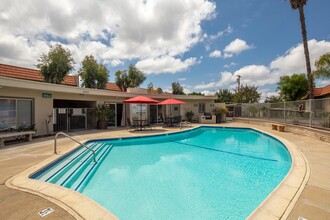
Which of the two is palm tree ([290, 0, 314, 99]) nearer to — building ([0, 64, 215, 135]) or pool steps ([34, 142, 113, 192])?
building ([0, 64, 215, 135])

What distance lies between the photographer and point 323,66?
14305mm

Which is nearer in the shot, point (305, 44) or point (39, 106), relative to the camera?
point (39, 106)

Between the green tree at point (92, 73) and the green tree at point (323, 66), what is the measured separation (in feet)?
A: 74.6

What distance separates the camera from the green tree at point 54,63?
1742 cm

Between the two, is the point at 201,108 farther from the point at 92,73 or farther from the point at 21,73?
the point at 21,73

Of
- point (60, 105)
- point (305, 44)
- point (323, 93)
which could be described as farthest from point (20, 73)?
point (323, 93)

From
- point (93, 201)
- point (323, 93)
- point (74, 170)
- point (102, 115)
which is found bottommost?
point (74, 170)

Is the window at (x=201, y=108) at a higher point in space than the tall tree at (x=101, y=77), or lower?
lower

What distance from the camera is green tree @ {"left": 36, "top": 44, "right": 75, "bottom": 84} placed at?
57.2 feet

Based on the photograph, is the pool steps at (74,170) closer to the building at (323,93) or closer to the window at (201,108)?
the window at (201,108)

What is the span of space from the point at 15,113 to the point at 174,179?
9.67m

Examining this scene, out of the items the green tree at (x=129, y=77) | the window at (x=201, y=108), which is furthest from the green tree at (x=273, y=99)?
the green tree at (x=129, y=77)

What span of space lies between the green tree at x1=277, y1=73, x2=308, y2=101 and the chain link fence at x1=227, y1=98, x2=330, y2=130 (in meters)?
13.6

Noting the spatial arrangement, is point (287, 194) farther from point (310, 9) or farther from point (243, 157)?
point (310, 9)
